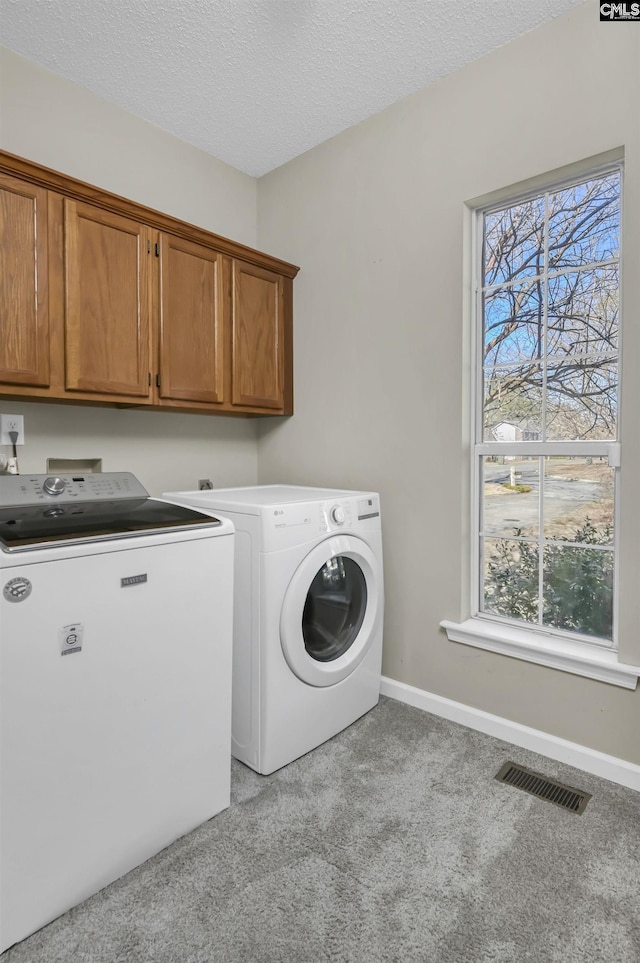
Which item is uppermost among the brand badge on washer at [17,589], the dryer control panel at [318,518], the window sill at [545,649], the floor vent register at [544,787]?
the dryer control panel at [318,518]

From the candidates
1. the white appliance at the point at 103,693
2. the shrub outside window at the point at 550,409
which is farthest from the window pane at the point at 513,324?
the white appliance at the point at 103,693

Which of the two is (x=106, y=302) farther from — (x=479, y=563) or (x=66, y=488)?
(x=479, y=563)

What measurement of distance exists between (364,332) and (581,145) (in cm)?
104

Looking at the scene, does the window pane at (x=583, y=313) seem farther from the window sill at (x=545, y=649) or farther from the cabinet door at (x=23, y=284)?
the cabinet door at (x=23, y=284)

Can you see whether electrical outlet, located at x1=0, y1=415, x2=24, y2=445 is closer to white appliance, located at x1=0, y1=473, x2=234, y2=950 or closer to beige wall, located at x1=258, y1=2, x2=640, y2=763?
white appliance, located at x1=0, y1=473, x2=234, y2=950

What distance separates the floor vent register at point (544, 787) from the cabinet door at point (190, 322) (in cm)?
188

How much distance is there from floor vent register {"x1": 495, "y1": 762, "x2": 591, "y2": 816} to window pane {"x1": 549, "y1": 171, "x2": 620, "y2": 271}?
1.83 metres

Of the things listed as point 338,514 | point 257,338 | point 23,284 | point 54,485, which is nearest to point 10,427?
point 54,485

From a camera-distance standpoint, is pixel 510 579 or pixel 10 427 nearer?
pixel 10 427

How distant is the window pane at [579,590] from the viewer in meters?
1.84

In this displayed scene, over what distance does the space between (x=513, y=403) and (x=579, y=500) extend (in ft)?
1.49

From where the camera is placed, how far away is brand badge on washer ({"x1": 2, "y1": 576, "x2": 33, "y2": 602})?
1.15 metres

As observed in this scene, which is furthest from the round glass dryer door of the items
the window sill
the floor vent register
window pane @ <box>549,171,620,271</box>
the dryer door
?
window pane @ <box>549,171,620,271</box>

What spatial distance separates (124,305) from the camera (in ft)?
6.49
